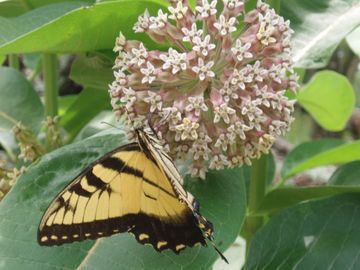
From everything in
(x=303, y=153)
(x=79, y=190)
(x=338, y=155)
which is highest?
(x=79, y=190)

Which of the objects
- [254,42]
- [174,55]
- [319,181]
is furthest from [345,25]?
[319,181]

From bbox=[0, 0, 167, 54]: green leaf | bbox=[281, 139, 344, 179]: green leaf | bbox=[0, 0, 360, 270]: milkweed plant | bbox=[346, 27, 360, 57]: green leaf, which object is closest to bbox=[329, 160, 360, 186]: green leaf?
bbox=[0, 0, 360, 270]: milkweed plant

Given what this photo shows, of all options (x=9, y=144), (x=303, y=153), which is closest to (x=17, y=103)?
(x=9, y=144)

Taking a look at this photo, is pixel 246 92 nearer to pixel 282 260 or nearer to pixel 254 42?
pixel 254 42

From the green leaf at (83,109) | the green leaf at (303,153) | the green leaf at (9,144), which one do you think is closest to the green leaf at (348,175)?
the green leaf at (303,153)

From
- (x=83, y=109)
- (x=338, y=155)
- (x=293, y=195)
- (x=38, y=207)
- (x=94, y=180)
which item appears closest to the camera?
(x=94, y=180)

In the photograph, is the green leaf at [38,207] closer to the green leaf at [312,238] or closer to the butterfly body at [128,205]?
the butterfly body at [128,205]

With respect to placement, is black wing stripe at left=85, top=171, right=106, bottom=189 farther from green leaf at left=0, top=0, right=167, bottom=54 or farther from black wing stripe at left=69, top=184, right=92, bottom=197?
green leaf at left=0, top=0, right=167, bottom=54

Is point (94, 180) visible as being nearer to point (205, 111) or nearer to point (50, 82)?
point (205, 111)
